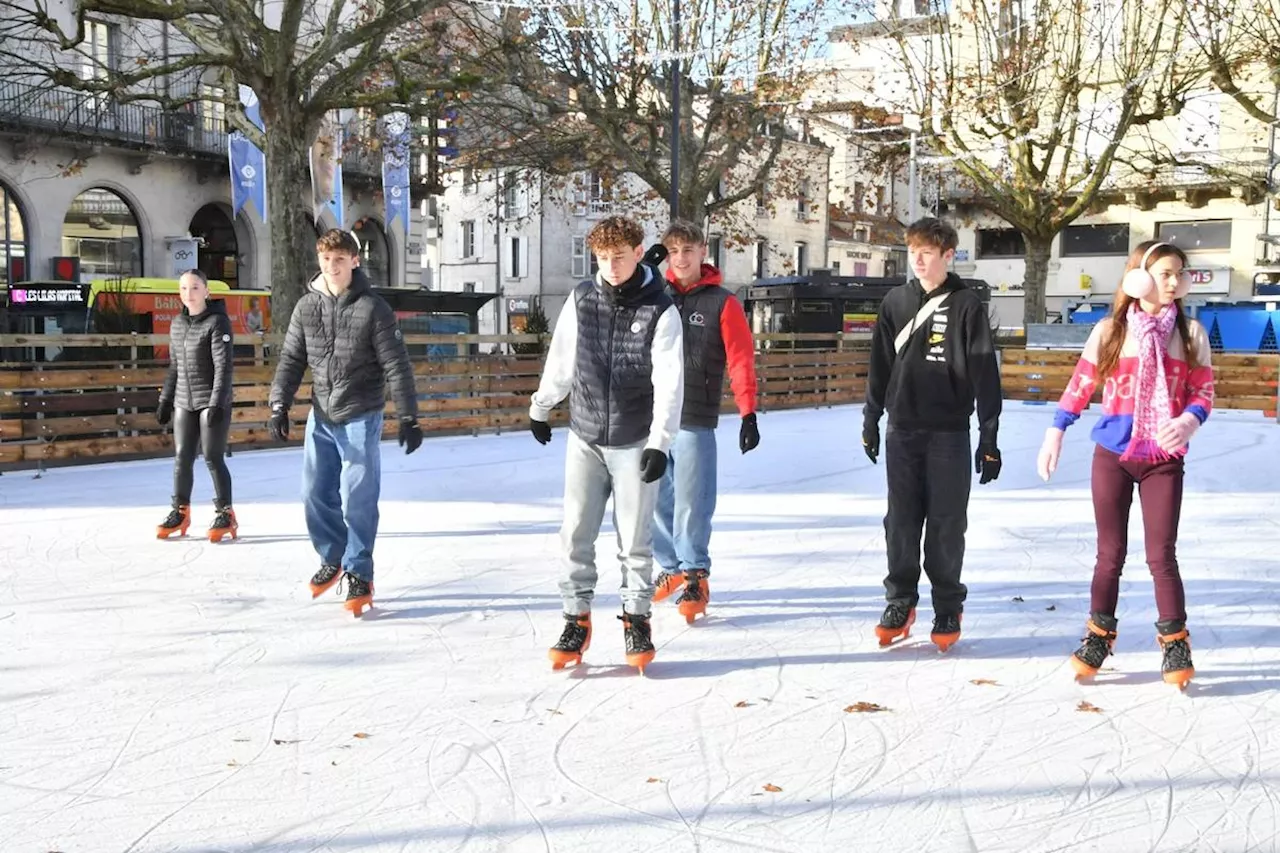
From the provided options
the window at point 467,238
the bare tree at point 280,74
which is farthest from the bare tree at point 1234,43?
the window at point 467,238

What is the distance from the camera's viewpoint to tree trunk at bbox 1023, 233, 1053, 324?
83.5 feet

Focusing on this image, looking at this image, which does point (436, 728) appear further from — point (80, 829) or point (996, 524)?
point (996, 524)

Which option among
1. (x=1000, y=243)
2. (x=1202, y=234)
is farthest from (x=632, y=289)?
(x=1000, y=243)

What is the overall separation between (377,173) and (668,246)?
24.6 m

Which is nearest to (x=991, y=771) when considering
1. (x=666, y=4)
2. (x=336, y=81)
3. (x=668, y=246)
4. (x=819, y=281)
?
(x=668, y=246)

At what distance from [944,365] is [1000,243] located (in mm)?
41216

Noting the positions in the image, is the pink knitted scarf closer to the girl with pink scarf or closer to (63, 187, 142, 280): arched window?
the girl with pink scarf

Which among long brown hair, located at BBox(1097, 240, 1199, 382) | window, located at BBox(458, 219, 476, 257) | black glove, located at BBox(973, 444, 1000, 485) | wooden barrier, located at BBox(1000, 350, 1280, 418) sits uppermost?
window, located at BBox(458, 219, 476, 257)

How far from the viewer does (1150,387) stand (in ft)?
13.7

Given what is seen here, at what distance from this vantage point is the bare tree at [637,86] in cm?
1950

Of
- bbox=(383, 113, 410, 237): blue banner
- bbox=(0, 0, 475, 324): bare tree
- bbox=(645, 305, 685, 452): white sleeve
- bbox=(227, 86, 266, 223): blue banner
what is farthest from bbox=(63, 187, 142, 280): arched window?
bbox=(645, 305, 685, 452): white sleeve

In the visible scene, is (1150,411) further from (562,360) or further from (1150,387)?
(562,360)

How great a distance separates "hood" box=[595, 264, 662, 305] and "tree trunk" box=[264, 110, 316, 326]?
10.2 meters

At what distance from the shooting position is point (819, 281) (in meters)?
26.8
